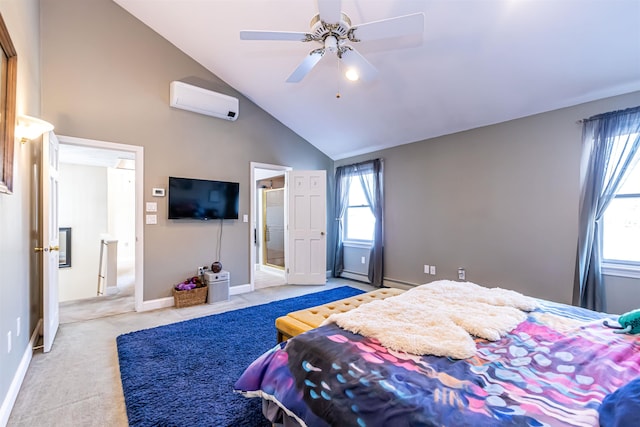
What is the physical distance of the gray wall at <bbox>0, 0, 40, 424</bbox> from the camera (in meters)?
1.87

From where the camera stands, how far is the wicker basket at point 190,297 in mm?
3918

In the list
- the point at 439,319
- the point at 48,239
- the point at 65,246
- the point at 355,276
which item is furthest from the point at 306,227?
the point at 65,246

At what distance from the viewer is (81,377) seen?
7.39ft

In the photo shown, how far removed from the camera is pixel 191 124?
4.19 m

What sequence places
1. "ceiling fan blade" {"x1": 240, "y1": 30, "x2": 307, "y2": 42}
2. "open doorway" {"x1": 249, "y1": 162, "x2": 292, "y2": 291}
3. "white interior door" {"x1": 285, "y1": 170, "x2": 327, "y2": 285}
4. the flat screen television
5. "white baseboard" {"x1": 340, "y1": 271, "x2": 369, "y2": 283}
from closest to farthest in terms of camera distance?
"ceiling fan blade" {"x1": 240, "y1": 30, "x2": 307, "y2": 42}, the flat screen television, "white interior door" {"x1": 285, "y1": 170, "x2": 327, "y2": 285}, "white baseboard" {"x1": 340, "y1": 271, "x2": 369, "y2": 283}, "open doorway" {"x1": 249, "y1": 162, "x2": 292, "y2": 291}

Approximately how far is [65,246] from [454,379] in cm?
729

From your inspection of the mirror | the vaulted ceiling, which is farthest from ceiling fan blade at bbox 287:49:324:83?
the mirror

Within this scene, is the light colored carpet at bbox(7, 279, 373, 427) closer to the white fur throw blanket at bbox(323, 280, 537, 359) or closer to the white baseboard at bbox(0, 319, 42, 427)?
the white baseboard at bbox(0, 319, 42, 427)

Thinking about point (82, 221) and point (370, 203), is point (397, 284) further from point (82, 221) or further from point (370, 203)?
point (82, 221)

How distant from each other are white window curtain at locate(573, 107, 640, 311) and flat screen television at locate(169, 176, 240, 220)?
4.37 meters

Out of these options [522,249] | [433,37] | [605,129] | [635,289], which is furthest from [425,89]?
[635,289]

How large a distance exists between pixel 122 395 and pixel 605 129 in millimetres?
4866

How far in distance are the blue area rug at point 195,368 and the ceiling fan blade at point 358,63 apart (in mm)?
2696

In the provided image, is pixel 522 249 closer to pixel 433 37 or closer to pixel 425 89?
pixel 425 89
